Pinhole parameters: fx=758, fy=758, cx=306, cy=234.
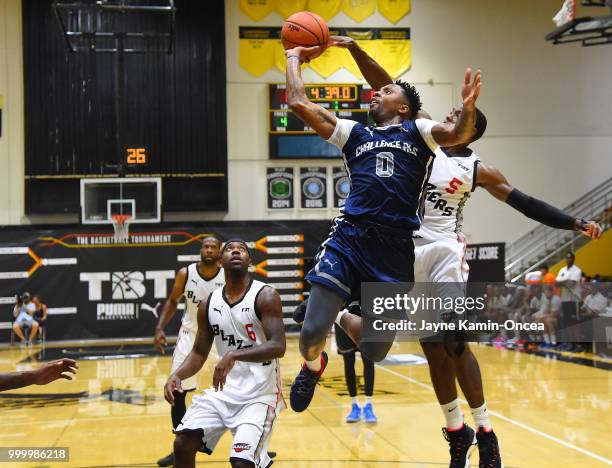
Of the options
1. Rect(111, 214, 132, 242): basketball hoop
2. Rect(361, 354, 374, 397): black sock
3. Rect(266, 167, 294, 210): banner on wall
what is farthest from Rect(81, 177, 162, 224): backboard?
Rect(361, 354, 374, 397): black sock

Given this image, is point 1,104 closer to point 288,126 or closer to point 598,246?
point 288,126

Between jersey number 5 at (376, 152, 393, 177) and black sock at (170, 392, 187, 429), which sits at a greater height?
jersey number 5 at (376, 152, 393, 177)

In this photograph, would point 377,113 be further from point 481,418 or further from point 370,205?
point 481,418

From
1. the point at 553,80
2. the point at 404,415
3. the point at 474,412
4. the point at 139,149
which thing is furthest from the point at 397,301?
the point at 553,80

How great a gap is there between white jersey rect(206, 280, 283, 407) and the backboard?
12.1 meters

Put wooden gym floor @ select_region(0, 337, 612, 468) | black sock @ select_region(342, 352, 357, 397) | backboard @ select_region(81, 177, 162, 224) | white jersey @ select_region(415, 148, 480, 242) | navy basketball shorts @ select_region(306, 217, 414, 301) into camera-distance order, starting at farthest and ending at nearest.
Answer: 1. backboard @ select_region(81, 177, 162, 224)
2. black sock @ select_region(342, 352, 357, 397)
3. wooden gym floor @ select_region(0, 337, 612, 468)
4. white jersey @ select_region(415, 148, 480, 242)
5. navy basketball shorts @ select_region(306, 217, 414, 301)

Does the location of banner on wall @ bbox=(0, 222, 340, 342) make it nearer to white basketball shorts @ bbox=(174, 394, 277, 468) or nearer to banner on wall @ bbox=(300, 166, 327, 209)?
banner on wall @ bbox=(300, 166, 327, 209)

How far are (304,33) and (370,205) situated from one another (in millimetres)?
1292

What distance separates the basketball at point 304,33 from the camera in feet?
16.2

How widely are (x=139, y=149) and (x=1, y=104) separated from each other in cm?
360

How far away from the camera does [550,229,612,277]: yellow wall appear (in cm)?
1927

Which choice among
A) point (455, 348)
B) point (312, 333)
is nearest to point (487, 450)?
point (455, 348)

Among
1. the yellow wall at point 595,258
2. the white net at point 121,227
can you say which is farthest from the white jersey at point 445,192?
the yellow wall at point 595,258

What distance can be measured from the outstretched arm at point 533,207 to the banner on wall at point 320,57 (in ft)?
48.1
